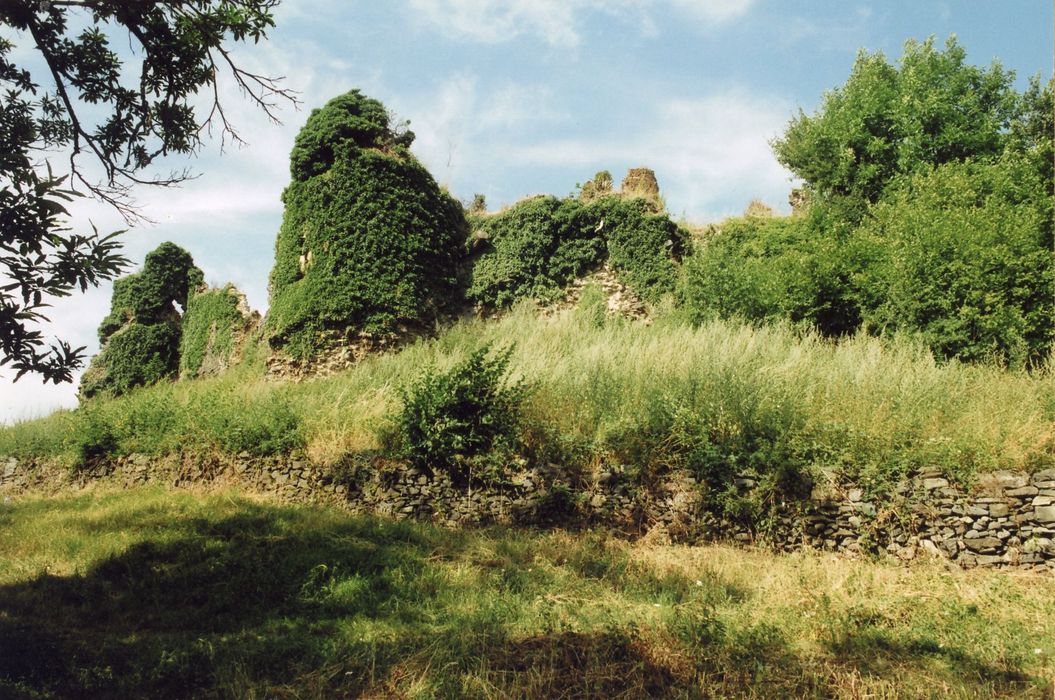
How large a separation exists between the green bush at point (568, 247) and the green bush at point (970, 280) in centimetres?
496

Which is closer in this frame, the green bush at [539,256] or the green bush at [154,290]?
the green bush at [539,256]

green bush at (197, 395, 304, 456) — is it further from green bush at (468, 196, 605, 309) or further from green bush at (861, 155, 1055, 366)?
green bush at (861, 155, 1055, 366)

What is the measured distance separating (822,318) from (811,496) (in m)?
7.72

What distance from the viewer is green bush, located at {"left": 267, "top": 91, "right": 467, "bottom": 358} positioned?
16.0 metres

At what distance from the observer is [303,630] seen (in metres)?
5.93

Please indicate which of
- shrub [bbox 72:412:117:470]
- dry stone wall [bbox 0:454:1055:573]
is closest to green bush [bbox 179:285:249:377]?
shrub [bbox 72:412:117:470]

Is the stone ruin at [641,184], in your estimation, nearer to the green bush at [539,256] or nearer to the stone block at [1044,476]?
the green bush at [539,256]

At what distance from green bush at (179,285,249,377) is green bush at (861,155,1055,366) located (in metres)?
17.4

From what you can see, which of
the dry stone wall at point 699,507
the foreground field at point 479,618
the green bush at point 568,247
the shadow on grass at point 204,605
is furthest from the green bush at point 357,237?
the foreground field at point 479,618

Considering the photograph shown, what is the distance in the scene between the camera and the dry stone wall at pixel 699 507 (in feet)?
25.2

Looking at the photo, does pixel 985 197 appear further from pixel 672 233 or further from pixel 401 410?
pixel 401 410

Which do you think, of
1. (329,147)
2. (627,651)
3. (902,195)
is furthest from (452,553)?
(902,195)

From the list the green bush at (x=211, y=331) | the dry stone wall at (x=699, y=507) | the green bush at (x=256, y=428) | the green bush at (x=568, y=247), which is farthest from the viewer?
the green bush at (x=211, y=331)

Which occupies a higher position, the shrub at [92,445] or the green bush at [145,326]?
the green bush at [145,326]
